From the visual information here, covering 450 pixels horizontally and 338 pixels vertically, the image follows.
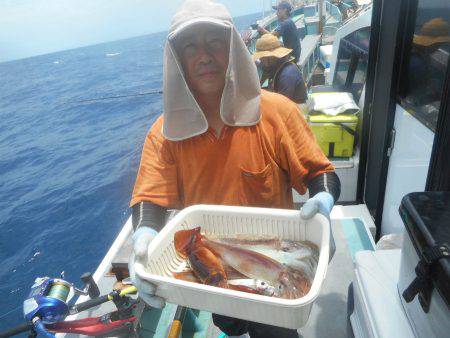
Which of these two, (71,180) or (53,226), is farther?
(71,180)

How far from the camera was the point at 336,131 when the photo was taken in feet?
13.7

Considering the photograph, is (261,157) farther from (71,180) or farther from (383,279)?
(71,180)

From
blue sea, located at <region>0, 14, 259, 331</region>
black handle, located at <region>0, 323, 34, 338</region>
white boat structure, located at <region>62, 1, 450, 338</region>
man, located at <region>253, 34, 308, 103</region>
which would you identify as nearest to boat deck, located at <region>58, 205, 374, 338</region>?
white boat structure, located at <region>62, 1, 450, 338</region>

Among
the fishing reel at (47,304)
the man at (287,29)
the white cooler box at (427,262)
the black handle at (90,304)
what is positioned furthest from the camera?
the man at (287,29)

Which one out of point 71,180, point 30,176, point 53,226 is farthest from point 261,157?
point 30,176

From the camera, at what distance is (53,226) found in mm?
9109

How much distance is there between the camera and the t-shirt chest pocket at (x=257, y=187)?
183cm

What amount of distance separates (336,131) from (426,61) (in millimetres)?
1755

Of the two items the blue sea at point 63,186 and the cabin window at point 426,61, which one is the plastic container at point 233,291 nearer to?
the cabin window at point 426,61

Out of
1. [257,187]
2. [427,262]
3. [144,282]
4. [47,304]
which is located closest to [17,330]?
[47,304]

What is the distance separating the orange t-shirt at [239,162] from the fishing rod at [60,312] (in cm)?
109

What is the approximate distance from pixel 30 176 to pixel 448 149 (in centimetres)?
1465

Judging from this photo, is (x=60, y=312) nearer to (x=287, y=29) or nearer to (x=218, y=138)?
(x=218, y=138)

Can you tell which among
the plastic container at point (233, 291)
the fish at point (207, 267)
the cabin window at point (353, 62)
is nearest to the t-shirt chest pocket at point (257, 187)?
the plastic container at point (233, 291)
